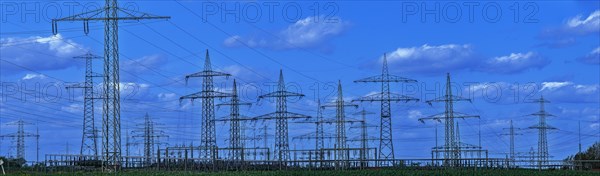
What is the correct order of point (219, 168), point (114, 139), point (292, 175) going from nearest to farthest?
point (114, 139) < point (292, 175) < point (219, 168)

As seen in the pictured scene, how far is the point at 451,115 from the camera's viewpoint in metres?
73.9

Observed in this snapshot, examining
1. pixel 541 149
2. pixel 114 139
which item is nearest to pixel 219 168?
pixel 114 139

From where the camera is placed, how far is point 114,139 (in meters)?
49.9

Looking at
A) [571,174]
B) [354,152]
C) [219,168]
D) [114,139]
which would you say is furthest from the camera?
[354,152]

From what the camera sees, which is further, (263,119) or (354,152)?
(354,152)

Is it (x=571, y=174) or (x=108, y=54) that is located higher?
(x=108, y=54)

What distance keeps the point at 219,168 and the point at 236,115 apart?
29.5 feet

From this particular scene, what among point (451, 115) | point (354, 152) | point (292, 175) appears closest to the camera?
point (292, 175)

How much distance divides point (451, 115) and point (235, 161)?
699 inches

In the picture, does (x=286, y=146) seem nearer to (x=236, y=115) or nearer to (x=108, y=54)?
(x=236, y=115)

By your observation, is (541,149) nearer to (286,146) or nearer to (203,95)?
(286,146)

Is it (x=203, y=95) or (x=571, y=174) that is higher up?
(x=203, y=95)

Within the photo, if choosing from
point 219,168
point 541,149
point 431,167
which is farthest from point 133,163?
point 541,149

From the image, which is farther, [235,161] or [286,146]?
[286,146]
